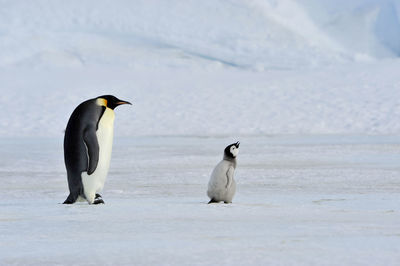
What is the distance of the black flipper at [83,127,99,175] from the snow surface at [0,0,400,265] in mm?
204

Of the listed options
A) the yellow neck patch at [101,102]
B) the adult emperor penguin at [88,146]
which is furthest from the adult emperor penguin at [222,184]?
the yellow neck patch at [101,102]

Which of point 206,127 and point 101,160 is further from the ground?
point 206,127

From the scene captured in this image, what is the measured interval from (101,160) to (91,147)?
0.48ft

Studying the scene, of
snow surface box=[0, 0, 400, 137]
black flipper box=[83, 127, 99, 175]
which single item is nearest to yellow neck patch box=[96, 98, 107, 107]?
black flipper box=[83, 127, 99, 175]

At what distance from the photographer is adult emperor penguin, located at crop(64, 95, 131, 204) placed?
153 inches

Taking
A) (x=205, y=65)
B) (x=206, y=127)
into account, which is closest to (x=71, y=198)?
(x=206, y=127)

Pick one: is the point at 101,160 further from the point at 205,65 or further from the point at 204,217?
the point at 205,65

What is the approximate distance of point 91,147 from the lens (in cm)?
389

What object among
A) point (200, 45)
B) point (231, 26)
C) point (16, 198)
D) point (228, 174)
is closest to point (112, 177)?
point (16, 198)

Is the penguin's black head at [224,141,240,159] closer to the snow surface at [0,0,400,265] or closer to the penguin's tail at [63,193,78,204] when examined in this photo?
the snow surface at [0,0,400,265]

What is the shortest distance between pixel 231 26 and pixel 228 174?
50.1ft

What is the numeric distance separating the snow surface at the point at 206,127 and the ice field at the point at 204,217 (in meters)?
0.01

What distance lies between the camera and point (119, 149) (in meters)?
8.70

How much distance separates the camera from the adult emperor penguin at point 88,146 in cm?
389
